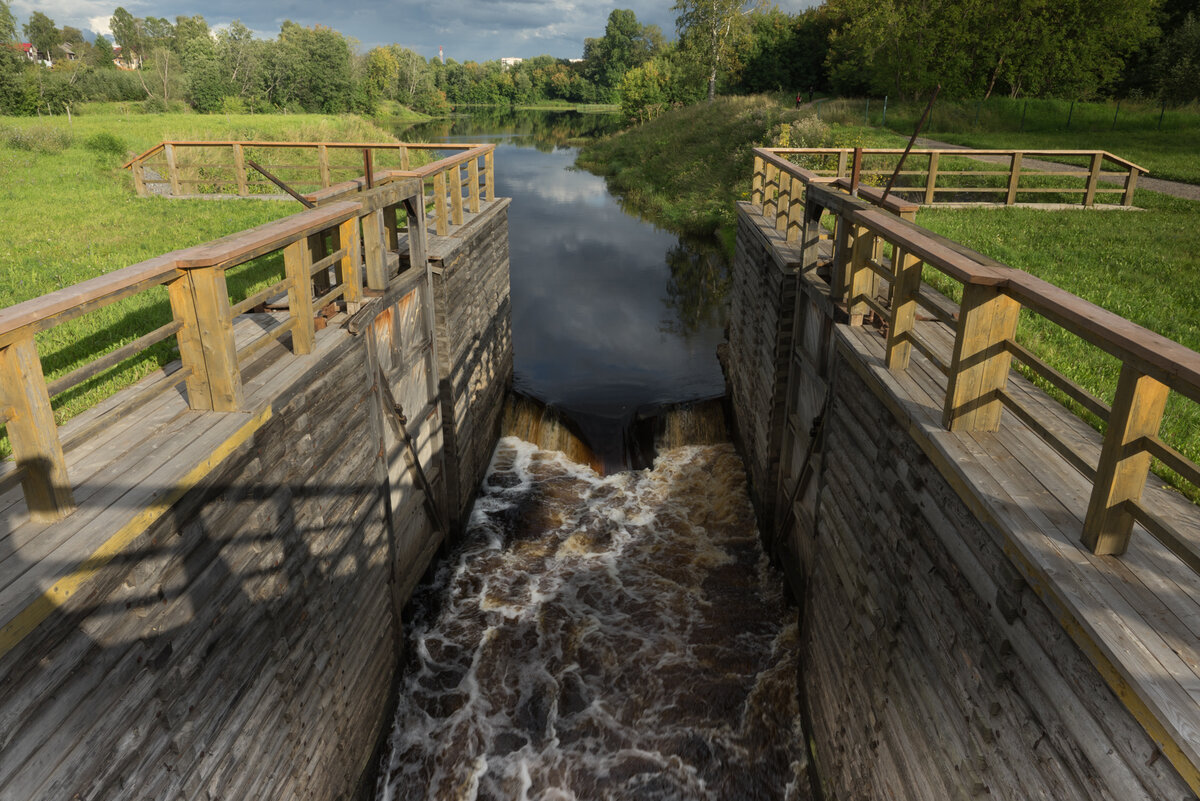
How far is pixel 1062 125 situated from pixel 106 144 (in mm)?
36886

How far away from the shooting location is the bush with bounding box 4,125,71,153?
23.5m

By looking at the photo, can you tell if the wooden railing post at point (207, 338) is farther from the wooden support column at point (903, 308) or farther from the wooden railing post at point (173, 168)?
the wooden railing post at point (173, 168)

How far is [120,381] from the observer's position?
6395 mm

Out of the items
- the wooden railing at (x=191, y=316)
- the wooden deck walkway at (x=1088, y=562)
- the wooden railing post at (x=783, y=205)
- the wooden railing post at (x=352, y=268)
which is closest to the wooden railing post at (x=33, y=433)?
the wooden railing at (x=191, y=316)

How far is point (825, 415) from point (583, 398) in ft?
28.0

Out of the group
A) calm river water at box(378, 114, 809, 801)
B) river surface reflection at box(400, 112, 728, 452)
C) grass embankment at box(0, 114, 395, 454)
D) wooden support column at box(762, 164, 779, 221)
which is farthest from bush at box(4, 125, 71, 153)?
wooden support column at box(762, 164, 779, 221)

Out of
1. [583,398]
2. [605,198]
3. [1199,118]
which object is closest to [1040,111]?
[1199,118]

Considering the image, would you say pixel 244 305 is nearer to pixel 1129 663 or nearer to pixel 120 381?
pixel 120 381

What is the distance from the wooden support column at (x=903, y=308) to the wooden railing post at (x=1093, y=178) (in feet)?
40.2

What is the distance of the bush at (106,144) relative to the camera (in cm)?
2459

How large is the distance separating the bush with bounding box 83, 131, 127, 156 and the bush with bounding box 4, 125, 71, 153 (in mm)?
715

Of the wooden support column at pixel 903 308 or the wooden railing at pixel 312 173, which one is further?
the wooden railing at pixel 312 173

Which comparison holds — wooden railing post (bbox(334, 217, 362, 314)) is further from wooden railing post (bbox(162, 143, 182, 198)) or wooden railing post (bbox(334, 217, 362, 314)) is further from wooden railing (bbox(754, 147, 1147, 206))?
wooden railing post (bbox(162, 143, 182, 198))

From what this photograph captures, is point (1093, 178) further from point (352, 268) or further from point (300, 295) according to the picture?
point (300, 295)
